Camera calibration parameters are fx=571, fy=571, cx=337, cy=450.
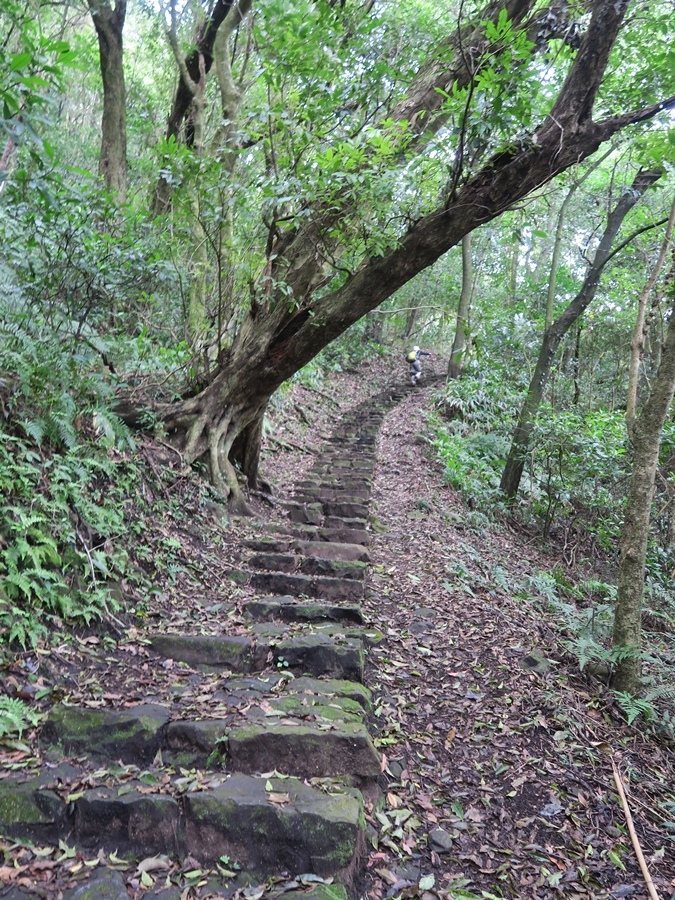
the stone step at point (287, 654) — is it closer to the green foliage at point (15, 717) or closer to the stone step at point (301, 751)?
the stone step at point (301, 751)

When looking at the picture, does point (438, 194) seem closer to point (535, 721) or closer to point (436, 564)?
point (436, 564)

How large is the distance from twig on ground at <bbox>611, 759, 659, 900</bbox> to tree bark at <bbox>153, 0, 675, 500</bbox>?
4.99 meters

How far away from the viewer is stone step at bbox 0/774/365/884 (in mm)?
2781

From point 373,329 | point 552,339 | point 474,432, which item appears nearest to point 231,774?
point 552,339

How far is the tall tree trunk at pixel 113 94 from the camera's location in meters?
9.00

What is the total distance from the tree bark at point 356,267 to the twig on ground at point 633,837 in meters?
4.99

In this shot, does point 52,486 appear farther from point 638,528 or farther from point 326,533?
point 638,528

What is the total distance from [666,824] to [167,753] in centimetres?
303

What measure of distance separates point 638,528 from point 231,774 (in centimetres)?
373

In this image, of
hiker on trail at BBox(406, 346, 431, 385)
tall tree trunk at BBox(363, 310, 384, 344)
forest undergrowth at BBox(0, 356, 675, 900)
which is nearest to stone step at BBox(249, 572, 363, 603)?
forest undergrowth at BBox(0, 356, 675, 900)

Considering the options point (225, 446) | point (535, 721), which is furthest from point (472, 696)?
point (225, 446)

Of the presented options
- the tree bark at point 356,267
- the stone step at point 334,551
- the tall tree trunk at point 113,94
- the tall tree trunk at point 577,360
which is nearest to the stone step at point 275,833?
the stone step at point 334,551

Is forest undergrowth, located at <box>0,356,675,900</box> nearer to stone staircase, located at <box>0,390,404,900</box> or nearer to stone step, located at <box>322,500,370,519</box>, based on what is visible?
stone staircase, located at <box>0,390,404,900</box>

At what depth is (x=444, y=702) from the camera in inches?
175
